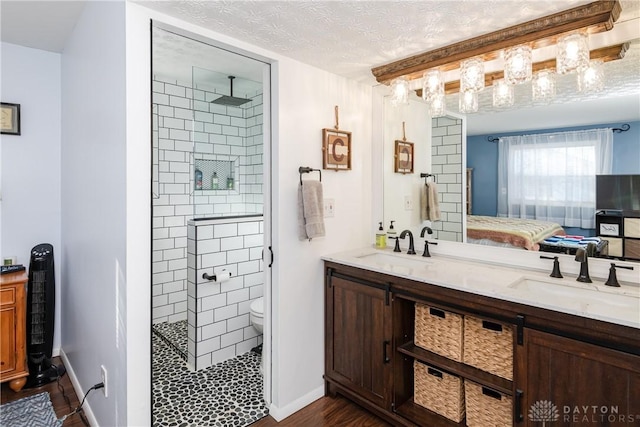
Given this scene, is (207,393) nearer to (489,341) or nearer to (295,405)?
(295,405)

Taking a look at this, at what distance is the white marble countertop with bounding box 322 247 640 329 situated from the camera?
1.37 metres

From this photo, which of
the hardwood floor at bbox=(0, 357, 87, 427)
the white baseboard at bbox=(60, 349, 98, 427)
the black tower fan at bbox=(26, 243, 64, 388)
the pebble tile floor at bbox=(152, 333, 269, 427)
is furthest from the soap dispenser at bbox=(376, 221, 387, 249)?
the black tower fan at bbox=(26, 243, 64, 388)

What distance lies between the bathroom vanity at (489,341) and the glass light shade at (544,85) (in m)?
0.95

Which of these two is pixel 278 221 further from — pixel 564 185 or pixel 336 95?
pixel 564 185

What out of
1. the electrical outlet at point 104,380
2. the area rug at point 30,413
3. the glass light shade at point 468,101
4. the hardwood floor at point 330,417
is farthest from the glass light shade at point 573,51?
the area rug at point 30,413

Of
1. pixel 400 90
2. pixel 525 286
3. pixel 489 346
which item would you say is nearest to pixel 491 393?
pixel 489 346

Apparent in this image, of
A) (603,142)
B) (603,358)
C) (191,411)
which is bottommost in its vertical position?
(191,411)

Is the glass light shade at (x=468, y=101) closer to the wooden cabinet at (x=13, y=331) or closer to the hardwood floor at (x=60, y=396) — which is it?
the hardwood floor at (x=60, y=396)

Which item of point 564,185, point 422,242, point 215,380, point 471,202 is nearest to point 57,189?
point 215,380

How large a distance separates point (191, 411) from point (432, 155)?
2266 millimetres

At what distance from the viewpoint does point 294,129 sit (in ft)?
7.34

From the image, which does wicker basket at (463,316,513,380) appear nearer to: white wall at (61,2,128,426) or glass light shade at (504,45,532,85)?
glass light shade at (504,45,532,85)

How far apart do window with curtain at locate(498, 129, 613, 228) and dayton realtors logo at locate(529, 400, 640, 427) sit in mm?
897

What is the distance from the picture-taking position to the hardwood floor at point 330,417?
212 cm
